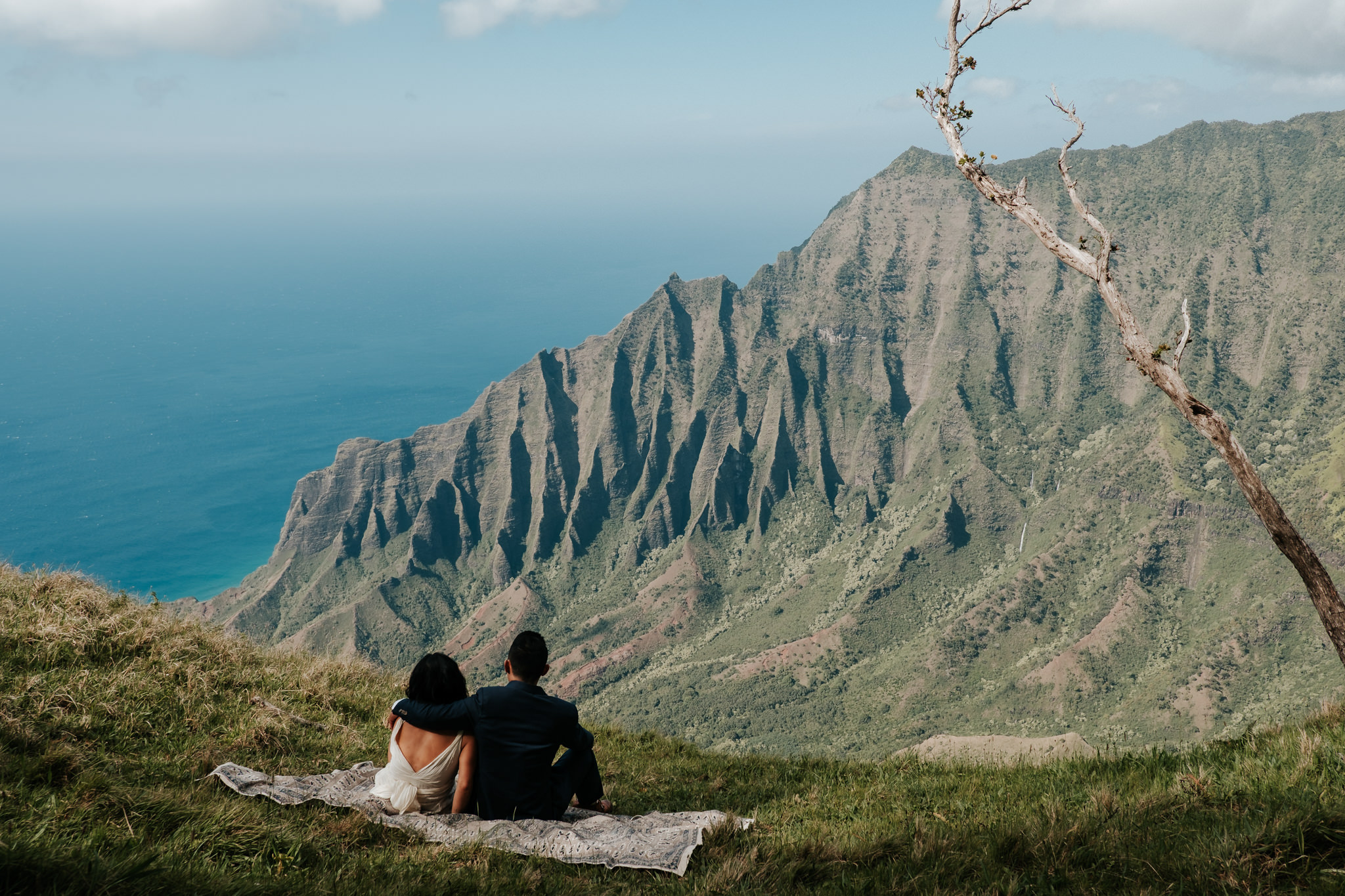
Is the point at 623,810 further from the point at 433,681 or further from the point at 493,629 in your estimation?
the point at 493,629

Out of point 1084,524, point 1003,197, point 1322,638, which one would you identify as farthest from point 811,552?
point 1003,197

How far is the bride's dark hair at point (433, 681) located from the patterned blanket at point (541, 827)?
979 mm

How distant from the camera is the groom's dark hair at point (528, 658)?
22.9 ft

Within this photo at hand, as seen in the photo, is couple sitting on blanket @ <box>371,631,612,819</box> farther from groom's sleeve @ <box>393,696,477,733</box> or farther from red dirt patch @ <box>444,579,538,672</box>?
red dirt patch @ <box>444,579,538,672</box>

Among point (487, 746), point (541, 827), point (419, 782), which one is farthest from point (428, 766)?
point (541, 827)

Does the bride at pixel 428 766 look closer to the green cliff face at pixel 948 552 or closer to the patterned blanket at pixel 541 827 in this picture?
the patterned blanket at pixel 541 827

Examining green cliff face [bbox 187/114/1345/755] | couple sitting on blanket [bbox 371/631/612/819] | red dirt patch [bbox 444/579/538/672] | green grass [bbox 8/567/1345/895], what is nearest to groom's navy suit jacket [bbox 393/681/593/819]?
couple sitting on blanket [bbox 371/631/612/819]

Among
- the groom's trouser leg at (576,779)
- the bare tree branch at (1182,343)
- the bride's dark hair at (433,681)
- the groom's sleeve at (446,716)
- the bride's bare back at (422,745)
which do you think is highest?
the bare tree branch at (1182,343)

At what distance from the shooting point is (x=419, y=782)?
713 cm

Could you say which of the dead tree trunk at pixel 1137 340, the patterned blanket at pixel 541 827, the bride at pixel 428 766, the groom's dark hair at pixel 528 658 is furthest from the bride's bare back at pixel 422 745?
the dead tree trunk at pixel 1137 340

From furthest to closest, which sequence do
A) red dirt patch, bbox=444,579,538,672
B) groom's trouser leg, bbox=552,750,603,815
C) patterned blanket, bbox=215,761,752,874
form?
1. red dirt patch, bbox=444,579,538,672
2. groom's trouser leg, bbox=552,750,603,815
3. patterned blanket, bbox=215,761,752,874

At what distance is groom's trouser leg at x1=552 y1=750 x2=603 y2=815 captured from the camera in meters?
7.30

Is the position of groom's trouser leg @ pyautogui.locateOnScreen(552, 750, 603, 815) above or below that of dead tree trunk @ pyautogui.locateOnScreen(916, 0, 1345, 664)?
below

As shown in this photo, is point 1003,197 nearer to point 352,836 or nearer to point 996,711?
point 352,836
